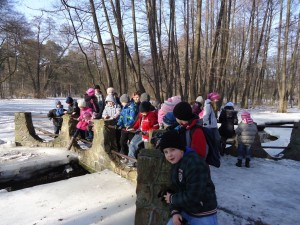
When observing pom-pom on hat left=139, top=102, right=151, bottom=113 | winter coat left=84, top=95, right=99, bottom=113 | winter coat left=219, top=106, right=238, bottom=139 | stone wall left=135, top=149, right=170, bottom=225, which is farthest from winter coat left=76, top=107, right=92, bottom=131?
stone wall left=135, top=149, right=170, bottom=225

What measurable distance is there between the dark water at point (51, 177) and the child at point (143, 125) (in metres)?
2.19

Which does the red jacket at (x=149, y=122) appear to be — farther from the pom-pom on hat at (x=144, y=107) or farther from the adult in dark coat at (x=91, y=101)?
the adult in dark coat at (x=91, y=101)

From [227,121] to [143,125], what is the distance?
119 inches

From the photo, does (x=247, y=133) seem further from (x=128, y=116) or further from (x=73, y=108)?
(x=73, y=108)

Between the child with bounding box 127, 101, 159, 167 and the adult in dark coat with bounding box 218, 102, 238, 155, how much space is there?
2670 mm

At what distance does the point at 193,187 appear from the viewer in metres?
2.23

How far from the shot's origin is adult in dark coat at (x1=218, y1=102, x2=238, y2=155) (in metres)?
7.63

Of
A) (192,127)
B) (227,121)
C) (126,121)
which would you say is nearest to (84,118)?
(126,121)

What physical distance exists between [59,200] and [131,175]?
1.40m

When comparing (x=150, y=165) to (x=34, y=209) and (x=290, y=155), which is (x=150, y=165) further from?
(x=290, y=155)

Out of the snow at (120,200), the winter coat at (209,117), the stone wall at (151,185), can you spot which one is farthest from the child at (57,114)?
the stone wall at (151,185)

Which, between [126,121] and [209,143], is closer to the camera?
[209,143]

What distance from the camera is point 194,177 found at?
2242 mm

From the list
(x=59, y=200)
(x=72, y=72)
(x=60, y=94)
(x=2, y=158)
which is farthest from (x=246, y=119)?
(x=60, y=94)
